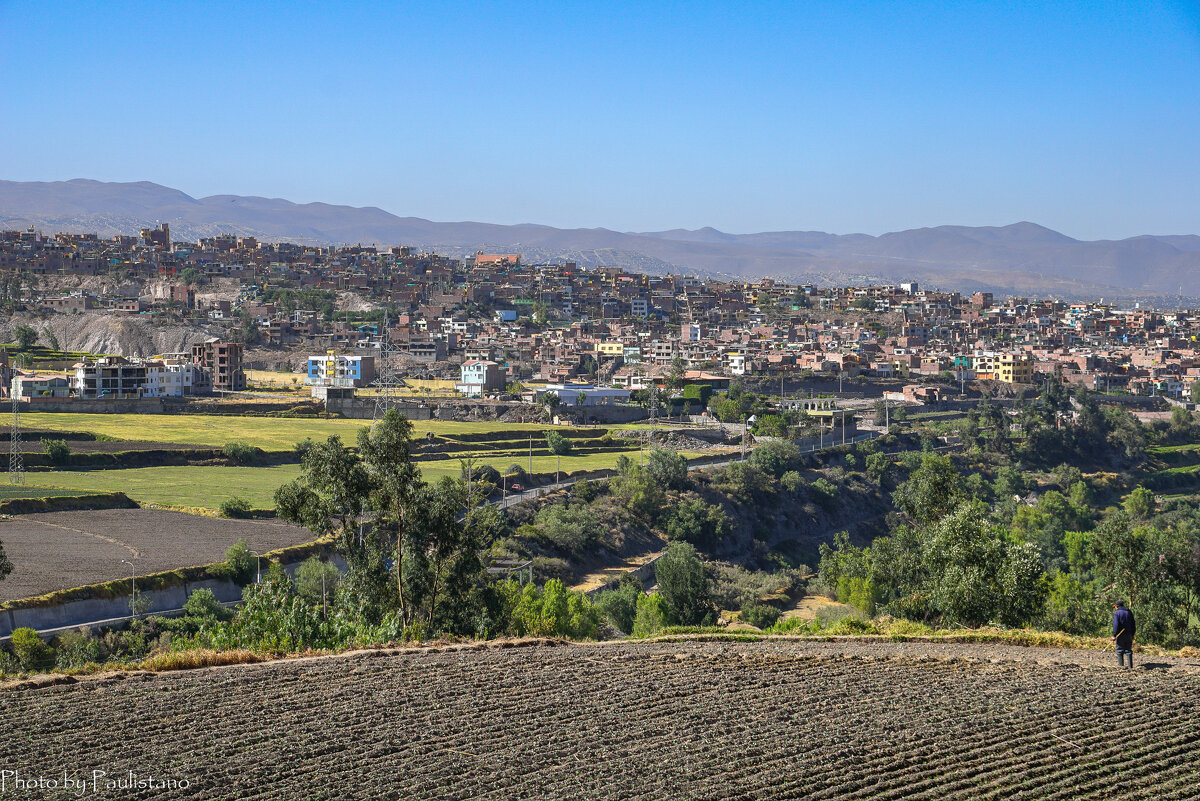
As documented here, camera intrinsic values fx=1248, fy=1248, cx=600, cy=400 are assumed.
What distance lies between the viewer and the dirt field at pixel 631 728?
8.34m

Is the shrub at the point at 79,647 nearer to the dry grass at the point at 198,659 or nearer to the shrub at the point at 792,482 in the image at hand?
the dry grass at the point at 198,659

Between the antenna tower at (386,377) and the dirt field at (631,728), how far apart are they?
3039 centimetres

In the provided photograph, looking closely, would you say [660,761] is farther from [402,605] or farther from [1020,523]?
[1020,523]

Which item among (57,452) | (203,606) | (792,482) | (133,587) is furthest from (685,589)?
(57,452)

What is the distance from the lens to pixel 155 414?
1774 inches

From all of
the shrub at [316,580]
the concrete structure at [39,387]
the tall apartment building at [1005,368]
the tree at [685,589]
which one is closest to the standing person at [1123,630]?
the shrub at [316,580]

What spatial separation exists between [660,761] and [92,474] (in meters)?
26.5

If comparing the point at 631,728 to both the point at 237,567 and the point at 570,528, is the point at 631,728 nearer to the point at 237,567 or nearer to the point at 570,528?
the point at 237,567

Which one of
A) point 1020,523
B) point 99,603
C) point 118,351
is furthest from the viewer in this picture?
point 118,351

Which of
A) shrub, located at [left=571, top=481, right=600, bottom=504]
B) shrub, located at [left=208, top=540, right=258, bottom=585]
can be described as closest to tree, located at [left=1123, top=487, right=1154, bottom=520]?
shrub, located at [left=571, top=481, right=600, bottom=504]

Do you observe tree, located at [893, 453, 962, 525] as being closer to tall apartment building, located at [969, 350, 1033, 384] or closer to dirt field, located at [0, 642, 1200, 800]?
dirt field, located at [0, 642, 1200, 800]

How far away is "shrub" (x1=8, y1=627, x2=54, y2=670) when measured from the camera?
1606cm

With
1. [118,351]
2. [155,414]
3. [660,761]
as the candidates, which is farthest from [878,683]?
[118,351]

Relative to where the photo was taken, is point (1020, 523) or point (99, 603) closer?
point (99, 603)
